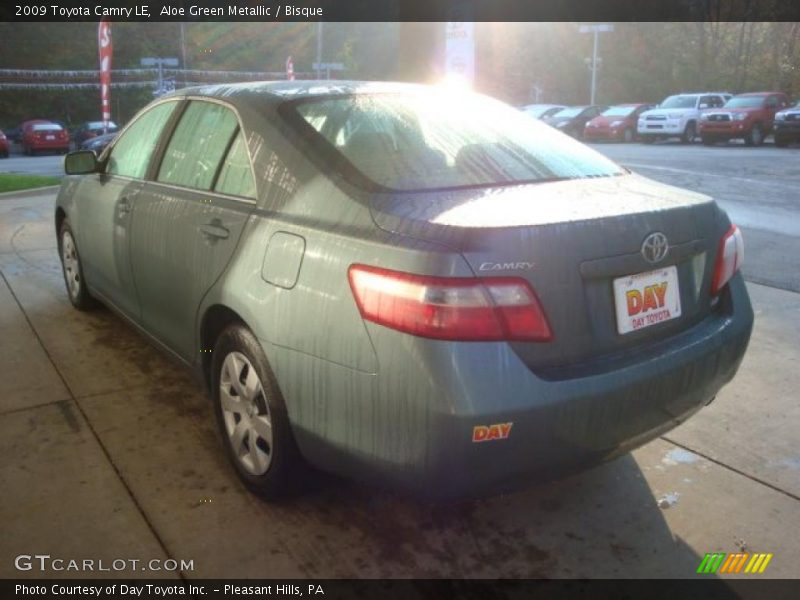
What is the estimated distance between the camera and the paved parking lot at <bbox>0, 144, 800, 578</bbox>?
2.49m

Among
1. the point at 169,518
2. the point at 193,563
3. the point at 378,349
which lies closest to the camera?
the point at 378,349

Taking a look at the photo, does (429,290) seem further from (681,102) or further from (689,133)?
(681,102)

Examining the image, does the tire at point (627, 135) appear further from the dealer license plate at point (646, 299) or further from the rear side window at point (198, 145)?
the dealer license plate at point (646, 299)

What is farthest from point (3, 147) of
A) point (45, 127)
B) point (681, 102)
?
point (681, 102)

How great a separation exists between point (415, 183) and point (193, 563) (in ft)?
4.88

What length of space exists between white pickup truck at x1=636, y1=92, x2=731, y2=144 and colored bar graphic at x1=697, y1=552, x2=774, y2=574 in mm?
23769

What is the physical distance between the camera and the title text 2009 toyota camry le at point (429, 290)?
81.6 inches

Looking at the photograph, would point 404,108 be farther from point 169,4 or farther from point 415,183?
point 169,4

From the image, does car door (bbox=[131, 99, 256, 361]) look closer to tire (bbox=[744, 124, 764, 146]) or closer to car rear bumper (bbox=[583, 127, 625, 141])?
tire (bbox=[744, 124, 764, 146])

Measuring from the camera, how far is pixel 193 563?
2457 millimetres

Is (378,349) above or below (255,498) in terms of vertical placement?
above

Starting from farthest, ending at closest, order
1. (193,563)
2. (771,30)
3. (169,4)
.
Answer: (771,30) < (169,4) < (193,563)

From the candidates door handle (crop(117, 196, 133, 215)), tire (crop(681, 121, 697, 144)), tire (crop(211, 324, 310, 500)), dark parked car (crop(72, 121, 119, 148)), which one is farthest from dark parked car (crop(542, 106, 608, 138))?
tire (crop(211, 324, 310, 500))

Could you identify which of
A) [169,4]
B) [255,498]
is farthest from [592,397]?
[169,4]
